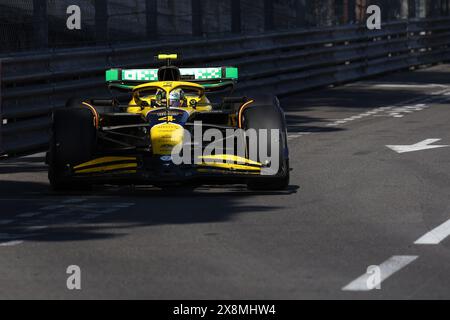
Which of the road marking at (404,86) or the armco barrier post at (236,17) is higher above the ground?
the armco barrier post at (236,17)

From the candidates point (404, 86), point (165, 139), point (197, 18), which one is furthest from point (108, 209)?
point (404, 86)

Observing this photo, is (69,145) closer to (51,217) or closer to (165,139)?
(165,139)

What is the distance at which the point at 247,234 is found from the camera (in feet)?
35.1

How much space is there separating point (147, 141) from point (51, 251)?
3695 millimetres

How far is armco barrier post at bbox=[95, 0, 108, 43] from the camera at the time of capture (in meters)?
20.2

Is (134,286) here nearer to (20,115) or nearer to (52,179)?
(52,179)

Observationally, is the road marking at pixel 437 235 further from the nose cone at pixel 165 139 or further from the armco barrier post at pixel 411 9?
the armco barrier post at pixel 411 9

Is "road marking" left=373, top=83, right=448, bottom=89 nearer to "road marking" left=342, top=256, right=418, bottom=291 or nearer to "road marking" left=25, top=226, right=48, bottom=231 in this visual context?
"road marking" left=25, top=226, right=48, bottom=231

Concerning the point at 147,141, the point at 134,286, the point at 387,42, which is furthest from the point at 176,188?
the point at 387,42

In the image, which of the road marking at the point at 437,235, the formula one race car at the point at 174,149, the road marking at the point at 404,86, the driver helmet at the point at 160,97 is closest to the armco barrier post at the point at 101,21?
the driver helmet at the point at 160,97

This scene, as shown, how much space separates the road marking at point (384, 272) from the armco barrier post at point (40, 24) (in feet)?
31.4

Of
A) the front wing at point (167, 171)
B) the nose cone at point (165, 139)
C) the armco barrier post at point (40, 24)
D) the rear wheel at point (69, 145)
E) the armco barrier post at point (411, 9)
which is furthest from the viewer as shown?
the armco barrier post at point (411, 9)

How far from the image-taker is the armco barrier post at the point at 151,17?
22344 millimetres

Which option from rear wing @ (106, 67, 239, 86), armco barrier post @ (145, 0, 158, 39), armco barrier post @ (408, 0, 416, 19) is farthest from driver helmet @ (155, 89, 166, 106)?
armco barrier post @ (408, 0, 416, 19)
